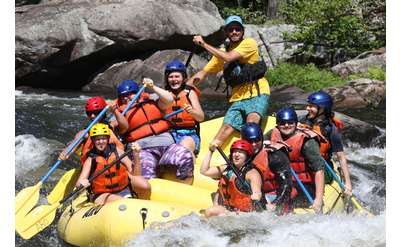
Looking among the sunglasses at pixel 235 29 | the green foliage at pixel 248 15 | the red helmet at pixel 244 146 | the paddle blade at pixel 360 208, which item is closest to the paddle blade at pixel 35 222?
the red helmet at pixel 244 146

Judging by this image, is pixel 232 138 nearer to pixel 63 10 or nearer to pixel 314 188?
pixel 314 188

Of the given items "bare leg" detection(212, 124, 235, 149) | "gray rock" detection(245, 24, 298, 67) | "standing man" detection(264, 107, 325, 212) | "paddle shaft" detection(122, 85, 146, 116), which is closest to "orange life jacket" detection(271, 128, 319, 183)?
"standing man" detection(264, 107, 325, 212)

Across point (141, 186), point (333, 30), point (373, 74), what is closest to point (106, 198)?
point (141, 186)

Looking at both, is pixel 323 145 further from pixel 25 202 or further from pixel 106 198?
pixel 25 202

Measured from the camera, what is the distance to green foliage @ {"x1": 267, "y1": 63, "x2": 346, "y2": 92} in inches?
580

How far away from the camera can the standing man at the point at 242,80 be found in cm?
619

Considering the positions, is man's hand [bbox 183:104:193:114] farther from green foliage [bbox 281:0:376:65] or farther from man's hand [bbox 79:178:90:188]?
green foliage [bbox 281:0:376:65]

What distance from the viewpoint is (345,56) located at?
55.1 feet

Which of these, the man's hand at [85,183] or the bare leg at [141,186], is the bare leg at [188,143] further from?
the man's hand at [85,183]

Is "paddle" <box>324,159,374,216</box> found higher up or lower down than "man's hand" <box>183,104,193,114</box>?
lower down

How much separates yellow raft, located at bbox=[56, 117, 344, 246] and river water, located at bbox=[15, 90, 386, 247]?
13 centimetres

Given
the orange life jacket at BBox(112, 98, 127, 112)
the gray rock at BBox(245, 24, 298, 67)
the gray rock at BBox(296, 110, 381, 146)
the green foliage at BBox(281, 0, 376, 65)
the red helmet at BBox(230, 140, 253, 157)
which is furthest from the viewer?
the gray rock at BBox(245, 24, 298, 67)

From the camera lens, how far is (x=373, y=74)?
46.0 ft

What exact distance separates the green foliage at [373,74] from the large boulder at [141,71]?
10.6ft
